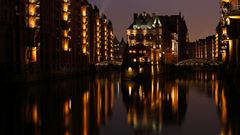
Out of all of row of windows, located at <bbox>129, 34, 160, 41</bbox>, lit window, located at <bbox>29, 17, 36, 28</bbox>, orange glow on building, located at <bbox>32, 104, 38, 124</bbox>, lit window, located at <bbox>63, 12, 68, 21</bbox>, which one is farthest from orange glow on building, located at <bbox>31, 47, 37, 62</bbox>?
row of windows, located at <bbox>129, 34, 160, 41</bbox>

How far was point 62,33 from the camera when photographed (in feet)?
347

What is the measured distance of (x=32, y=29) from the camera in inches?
2908

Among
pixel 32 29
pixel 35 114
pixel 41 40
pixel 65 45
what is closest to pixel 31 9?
pixel 32 29

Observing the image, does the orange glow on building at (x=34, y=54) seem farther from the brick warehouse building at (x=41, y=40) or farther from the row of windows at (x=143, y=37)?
the row of windows at (x=143, y=37)

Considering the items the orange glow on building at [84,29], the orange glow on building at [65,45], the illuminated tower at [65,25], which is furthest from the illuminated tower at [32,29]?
the orange glow on building at [84,29]

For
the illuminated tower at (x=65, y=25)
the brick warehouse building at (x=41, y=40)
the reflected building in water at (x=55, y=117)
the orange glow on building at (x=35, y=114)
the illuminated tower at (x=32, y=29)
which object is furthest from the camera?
the illuminated tower at (x=65, y=25)

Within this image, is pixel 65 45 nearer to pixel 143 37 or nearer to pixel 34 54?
pixel 34 54

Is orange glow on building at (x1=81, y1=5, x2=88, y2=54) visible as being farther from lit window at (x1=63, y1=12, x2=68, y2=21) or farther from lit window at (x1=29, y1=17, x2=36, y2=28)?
lit window at (x1=29, y1=17, x2=36, y2=28)

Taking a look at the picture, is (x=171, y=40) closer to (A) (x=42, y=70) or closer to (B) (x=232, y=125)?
(A) (x=42, y=70)

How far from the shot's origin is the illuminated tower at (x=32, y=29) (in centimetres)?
7319

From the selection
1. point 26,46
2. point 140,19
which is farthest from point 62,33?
point 140,19

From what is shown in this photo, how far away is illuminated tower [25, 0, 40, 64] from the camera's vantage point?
240 feet

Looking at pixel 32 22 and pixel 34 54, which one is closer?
pixel 32 22

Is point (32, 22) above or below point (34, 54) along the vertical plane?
above
